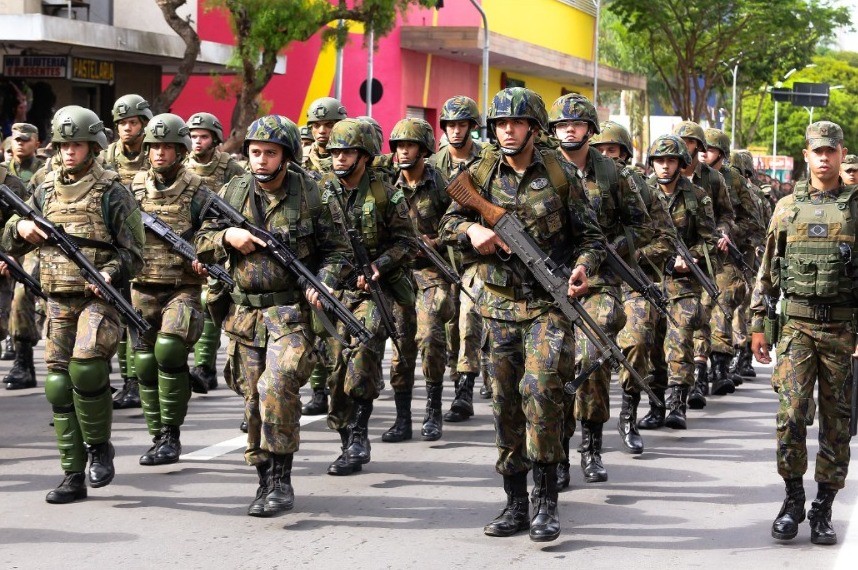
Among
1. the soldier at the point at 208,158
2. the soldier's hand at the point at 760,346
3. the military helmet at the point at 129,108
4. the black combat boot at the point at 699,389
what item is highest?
the military helmet at the point at 129,108

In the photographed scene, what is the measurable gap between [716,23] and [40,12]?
79.8 ft

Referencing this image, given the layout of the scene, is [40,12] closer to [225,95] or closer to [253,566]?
[225,95]

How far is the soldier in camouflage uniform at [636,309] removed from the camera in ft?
32.1

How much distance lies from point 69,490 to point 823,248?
4.11 m

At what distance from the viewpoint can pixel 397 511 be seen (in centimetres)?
780

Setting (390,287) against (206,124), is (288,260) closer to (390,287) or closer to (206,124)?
(390,287)

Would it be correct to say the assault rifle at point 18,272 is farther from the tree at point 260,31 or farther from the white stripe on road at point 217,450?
the tree at point 260,31

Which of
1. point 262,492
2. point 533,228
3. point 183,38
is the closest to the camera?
point 533,228

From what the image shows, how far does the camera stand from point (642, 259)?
10281 mm

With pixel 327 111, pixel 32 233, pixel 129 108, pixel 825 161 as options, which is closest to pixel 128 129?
pixel 129 108

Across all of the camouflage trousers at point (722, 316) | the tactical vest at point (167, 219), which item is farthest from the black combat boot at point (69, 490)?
the camouflage trousers at point (722, 316)

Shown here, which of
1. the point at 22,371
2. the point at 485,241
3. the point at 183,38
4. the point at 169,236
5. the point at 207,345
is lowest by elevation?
the point at 22,371

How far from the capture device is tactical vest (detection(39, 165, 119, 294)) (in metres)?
7.85

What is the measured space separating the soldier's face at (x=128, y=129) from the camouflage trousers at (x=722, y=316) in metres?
4.96
